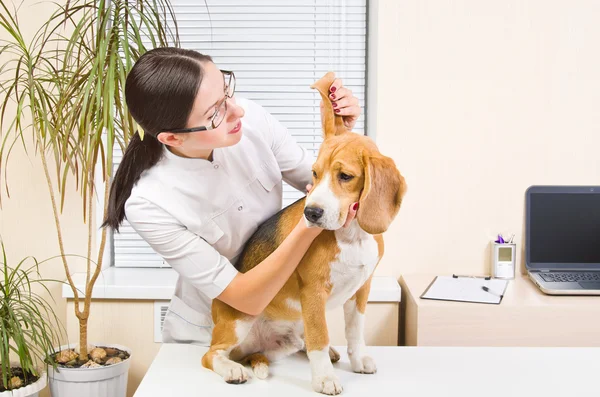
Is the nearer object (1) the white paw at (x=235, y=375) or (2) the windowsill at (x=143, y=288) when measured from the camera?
(1) the white paw at (x=235, y=375)

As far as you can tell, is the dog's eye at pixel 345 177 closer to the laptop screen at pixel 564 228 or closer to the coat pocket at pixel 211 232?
the coat pocket at pixel 211 232

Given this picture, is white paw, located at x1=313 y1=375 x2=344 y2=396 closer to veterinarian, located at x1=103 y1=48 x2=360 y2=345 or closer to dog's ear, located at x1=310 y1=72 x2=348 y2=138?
veterinarian, located at x1=103 y1=48 x2=360 y2=345

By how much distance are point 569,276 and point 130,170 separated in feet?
6.24

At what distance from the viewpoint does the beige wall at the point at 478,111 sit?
2688 millimetres

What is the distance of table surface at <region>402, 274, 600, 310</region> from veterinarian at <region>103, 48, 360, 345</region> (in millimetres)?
1020

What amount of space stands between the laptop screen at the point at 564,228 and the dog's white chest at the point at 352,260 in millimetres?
1663

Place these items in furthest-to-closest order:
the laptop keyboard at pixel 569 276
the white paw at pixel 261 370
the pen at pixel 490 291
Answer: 1. the laptop keyboard at pixel 569 276
2. the pen at pixel 490 291
3. the white paw at pixel 261 370

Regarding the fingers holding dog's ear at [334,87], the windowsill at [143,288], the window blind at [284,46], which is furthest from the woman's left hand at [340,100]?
the window blind at [284,46]

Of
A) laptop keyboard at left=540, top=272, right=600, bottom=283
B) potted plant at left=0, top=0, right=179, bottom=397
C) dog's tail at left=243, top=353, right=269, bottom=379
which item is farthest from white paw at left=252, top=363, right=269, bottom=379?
laptop keyboard at left=540, top=272, right=600, bottom=283

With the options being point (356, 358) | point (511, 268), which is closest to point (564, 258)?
point (511, 268)

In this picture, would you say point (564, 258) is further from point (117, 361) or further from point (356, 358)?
point (117, 361)

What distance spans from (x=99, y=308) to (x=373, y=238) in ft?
5.57

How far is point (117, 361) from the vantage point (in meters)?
2.40

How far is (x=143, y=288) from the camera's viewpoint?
2596 millimetres
